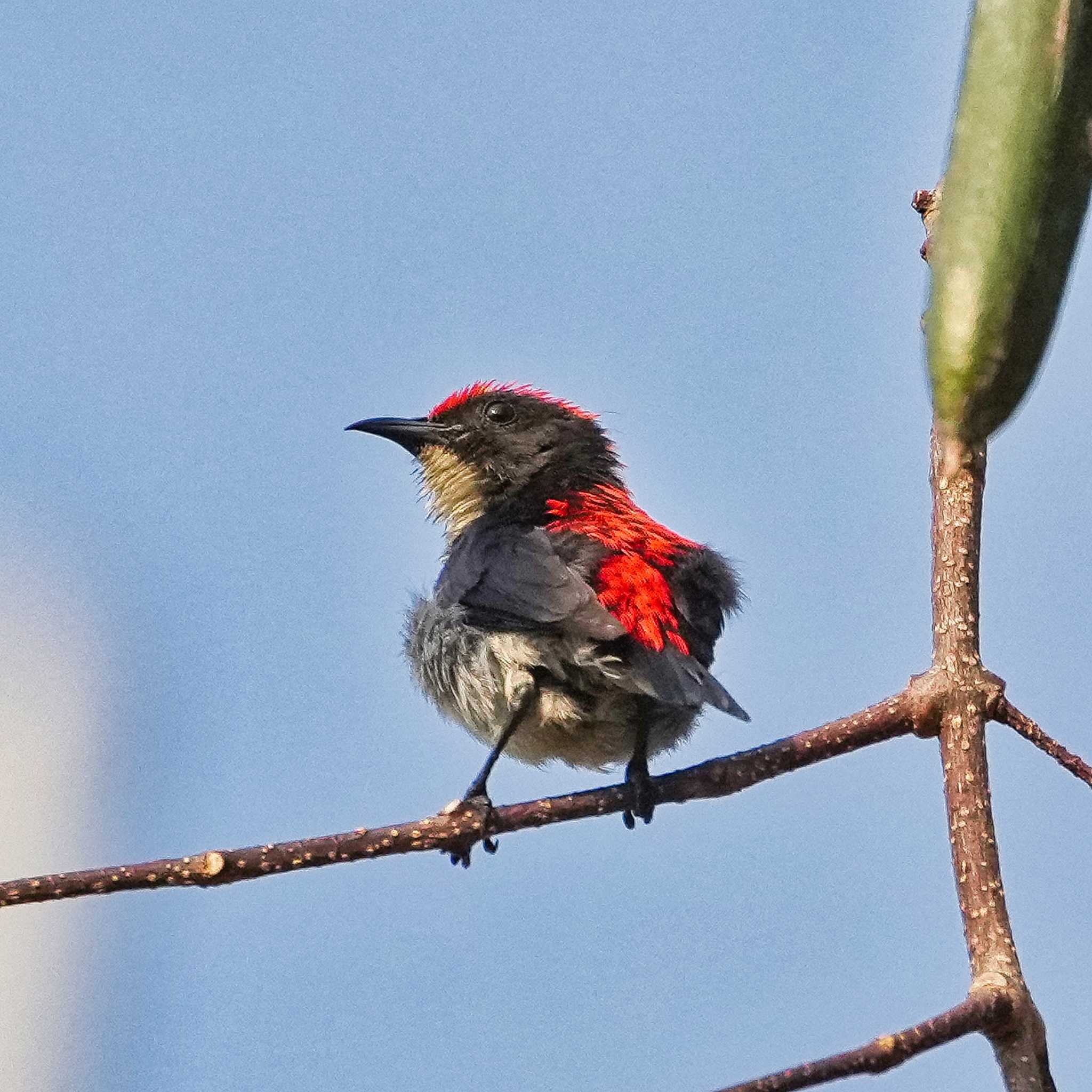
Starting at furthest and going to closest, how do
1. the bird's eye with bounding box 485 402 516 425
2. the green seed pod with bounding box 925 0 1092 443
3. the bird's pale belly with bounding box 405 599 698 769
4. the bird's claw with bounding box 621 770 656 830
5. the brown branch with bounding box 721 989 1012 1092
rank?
the bird's eye with bounding box 485 402 516 425 < the bird's pale belly with bounding box 405 599 698 769 < the bird's claw with bounding box 621 770 656 830 < the brown branch with bounding box 721 989 1012 1092 < the green seed pod with bounding box 925 0 1092 443

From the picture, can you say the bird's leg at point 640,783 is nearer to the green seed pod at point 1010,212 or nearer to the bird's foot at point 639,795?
the bird's foot at point 639,795

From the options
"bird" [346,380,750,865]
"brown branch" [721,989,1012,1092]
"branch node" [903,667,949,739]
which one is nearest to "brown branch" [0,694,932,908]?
"branch node" [903,667,949,739]

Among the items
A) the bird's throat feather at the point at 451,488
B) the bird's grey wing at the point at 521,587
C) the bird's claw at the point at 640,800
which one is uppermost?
the bird's throat feather at the point at 451,488

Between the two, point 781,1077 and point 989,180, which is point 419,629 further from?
point 989,180

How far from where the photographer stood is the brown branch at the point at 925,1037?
1.54 meters

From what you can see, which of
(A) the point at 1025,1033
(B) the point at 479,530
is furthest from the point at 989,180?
(B) the point at 479,530

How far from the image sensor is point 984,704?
2070 millimetres

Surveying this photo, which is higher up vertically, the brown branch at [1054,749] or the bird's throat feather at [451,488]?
the bird's throat feather at [451,488]

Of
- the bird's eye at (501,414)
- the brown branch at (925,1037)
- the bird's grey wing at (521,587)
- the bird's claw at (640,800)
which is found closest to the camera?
the brown branch at (925,1037)

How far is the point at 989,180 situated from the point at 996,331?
4.7 inches

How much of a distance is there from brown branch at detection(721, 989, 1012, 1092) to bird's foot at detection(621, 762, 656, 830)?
1295 millimetres

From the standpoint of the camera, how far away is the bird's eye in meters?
5.70

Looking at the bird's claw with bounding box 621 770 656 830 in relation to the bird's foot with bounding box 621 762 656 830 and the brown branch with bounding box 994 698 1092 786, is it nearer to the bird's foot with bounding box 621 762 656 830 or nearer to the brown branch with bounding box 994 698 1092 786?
the bird's foot with bounding box 621 762 656 830

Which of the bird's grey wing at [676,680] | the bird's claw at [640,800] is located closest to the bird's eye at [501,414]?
the bird's grey wing at [676,680]
